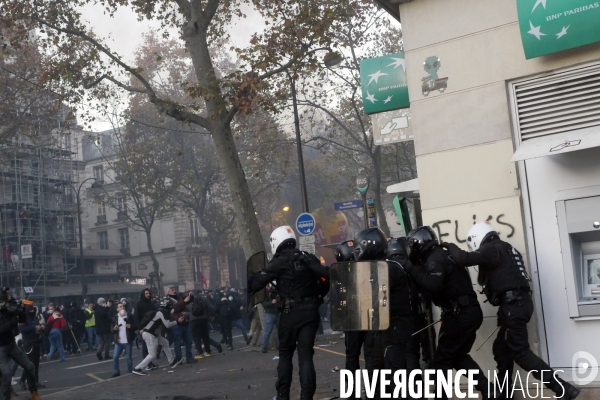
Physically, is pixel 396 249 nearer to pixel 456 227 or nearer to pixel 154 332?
pixel 456 227

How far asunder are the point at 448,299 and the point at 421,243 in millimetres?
586

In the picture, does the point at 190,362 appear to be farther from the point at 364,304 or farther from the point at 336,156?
the point at 336,156

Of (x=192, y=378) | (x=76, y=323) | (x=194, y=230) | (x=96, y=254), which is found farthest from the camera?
(x=194, y=230)

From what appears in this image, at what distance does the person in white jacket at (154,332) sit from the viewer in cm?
1445

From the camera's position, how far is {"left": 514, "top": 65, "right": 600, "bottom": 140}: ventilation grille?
729 cm

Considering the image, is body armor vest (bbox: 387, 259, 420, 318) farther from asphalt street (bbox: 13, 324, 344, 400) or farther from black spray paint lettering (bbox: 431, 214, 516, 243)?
asphalt street (bbox: 13, 324, 344, 400)

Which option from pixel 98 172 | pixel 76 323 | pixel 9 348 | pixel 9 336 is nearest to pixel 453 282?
pixel 9 336

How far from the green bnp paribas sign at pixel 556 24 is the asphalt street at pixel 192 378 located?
4667mm

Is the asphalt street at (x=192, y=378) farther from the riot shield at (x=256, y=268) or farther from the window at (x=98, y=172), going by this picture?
the window at (x=98, y=172)

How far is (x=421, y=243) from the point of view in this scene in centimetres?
718

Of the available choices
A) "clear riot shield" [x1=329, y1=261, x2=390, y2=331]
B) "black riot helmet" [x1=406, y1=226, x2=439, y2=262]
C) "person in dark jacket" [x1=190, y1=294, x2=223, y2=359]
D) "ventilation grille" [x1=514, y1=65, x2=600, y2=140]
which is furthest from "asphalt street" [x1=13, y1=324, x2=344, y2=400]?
"ventilation grille" [x1=514, y1=65, x2=600, y2=140]

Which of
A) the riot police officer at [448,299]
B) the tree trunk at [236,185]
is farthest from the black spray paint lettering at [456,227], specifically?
the tree trunk at [236,185]

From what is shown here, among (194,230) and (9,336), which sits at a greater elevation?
(194,230)

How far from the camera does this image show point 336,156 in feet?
118
